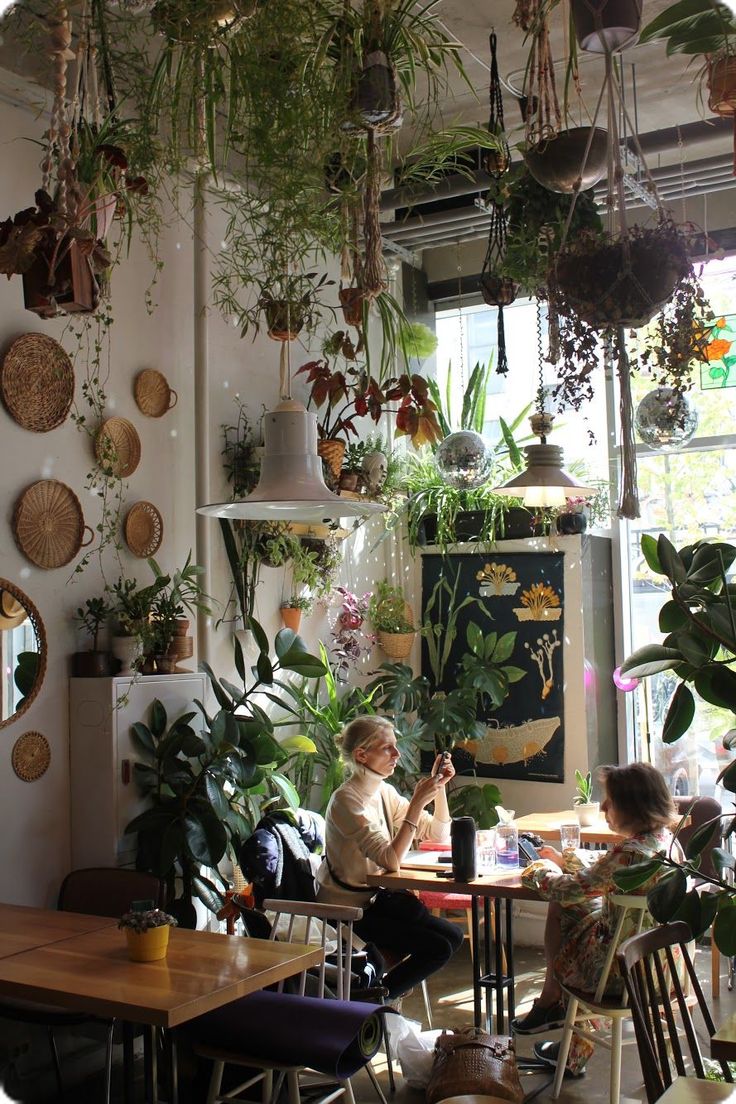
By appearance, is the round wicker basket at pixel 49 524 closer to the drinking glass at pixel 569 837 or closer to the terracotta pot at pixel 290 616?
the terracotta pot at pixel 290 616

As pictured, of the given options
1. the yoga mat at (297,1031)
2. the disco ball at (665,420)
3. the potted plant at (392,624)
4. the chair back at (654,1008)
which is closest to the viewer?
the chair back at (654,1008)

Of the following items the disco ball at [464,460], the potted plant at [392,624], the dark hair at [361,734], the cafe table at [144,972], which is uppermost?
the disco ball at [464,460]

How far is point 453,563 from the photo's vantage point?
23.1 ft

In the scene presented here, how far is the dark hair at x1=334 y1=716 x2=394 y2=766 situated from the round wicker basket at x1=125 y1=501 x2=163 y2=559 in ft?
4.10

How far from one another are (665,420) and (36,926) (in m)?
3.67

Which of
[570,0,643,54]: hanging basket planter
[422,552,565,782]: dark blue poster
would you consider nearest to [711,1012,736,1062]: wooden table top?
[570,0,643,54]: hanging basket planter

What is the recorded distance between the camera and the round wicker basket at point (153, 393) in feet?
16.9

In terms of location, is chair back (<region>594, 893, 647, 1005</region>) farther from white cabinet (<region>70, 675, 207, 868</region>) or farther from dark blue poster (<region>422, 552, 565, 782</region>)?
dark blue poster (<region>422, 552, 565, 782</region>)

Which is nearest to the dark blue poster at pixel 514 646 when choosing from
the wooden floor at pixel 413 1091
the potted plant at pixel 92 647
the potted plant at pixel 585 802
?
the potted plant at pixel 585 802

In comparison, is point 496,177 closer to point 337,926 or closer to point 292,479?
point 292,479

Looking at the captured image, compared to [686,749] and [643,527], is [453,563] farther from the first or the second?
[686,749]

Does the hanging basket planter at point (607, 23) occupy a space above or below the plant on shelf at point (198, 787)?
above

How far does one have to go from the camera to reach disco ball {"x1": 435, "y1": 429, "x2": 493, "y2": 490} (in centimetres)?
589

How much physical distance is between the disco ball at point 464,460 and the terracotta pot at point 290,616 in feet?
3.58
